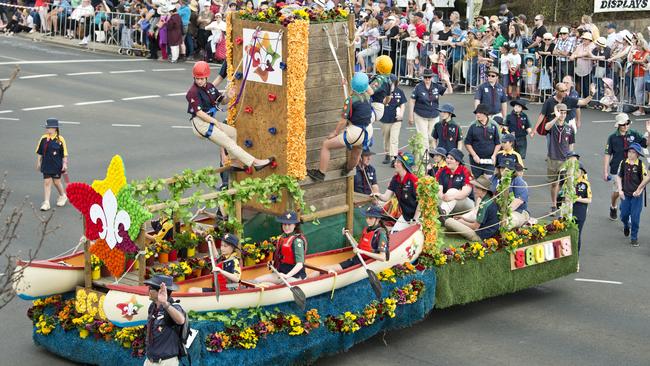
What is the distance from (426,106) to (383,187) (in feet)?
8.64

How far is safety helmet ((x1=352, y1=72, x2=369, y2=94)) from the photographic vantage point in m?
16.6

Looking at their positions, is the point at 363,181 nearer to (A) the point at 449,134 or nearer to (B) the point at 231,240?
(A) the point at 449,134

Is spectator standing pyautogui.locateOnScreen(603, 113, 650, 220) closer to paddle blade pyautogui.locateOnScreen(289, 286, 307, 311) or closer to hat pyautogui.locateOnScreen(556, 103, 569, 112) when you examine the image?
hat pyautogui.locateOnScreen(556, 103, 569, 112)

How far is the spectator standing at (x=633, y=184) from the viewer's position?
67.6 feet

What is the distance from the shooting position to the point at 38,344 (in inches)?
609

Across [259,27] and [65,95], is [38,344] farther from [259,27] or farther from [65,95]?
[65,95]

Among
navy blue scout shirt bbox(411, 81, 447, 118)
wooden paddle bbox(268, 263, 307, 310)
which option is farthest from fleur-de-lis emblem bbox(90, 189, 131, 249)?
navy blue scout shirt bbox(411, 81, 447, 118)

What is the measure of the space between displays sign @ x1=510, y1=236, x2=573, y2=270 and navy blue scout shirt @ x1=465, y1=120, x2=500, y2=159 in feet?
14.4

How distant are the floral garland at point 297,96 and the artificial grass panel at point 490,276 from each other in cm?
245

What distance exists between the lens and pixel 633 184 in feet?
67.9

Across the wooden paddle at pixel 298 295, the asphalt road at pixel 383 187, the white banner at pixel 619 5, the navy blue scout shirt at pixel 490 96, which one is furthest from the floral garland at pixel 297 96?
the white banner at pixel 619 5

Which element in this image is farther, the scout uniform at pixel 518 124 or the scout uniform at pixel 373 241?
the scout uniform at pixel 518 124

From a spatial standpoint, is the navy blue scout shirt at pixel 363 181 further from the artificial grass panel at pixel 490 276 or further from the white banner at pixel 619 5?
the white banner at pixel 619 5

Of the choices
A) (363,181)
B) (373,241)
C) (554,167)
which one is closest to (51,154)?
(363,181)
